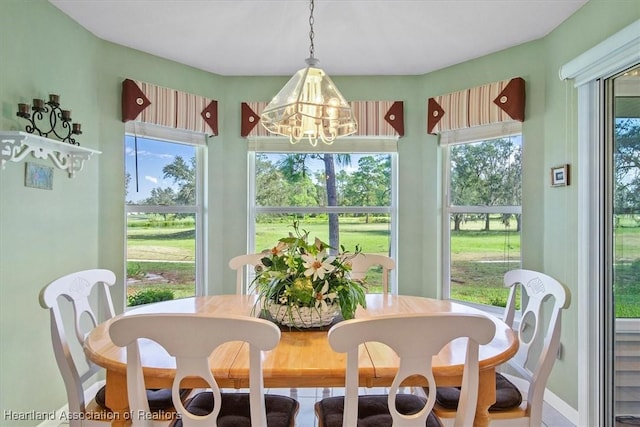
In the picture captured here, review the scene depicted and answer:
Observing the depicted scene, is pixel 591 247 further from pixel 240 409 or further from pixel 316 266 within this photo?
pixel 240 409

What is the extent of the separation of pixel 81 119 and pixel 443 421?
2.73 meters

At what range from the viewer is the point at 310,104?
1614 millimetres

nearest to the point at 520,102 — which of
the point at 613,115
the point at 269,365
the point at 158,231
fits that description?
the point at 613,115

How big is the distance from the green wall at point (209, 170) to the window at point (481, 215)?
0.11 metres

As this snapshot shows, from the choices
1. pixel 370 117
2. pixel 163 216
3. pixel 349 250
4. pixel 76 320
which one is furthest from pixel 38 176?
pixel 370 117

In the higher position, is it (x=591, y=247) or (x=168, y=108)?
(x=168, y=108)

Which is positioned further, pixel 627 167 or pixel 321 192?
pixel 321 192

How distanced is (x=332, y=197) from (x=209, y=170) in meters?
1.08

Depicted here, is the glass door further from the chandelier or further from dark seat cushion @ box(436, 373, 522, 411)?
the chandelier

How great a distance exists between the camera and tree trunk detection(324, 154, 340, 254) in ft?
10.8

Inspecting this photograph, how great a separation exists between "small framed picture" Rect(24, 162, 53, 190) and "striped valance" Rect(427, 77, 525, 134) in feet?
8.91

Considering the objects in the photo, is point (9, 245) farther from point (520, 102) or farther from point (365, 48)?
point (520, 102)

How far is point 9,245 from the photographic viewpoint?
1.91 m

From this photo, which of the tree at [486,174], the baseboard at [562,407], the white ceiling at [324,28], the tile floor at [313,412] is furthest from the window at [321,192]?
the baseboard at [562,407]
